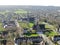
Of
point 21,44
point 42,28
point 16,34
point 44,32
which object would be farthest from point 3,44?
point 42,28

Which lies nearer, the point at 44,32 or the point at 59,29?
the point at 44,32

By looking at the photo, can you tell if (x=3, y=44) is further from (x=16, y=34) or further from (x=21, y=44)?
(x=16, y=34)

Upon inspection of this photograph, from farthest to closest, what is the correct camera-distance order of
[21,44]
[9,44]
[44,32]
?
[44,32] < [21,44] < [9,44]

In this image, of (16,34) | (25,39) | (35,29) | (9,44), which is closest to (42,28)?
(35,29)

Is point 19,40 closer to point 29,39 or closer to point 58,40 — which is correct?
point 29,39

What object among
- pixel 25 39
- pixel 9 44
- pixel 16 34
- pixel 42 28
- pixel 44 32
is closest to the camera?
pixel 9 44

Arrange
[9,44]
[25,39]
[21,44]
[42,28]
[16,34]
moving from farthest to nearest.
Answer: [42,28], [16,34], [25,39], [21,44], [9,44]

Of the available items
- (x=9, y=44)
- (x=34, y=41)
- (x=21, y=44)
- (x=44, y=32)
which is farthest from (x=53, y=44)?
(x=44, y=32)

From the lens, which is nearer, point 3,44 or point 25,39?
point 3,44

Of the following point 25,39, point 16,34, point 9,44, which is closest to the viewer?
point 9,44
